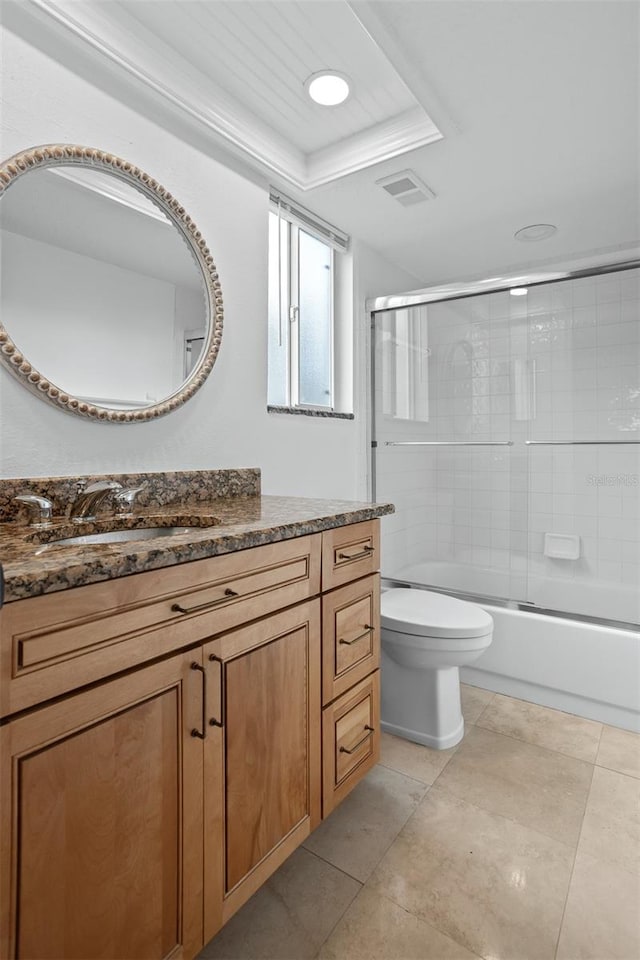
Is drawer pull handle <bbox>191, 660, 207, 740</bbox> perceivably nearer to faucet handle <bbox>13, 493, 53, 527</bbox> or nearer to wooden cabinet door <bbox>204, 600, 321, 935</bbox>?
wooden cabinet door <bbox>204, 600, 321, 935</bbox>

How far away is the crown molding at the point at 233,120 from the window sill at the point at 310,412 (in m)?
0.93

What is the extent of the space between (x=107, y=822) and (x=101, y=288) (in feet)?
4.33

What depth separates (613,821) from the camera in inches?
59.9

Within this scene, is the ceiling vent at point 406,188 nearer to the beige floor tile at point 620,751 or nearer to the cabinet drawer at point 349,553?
the cabinet drawer at point 349,553

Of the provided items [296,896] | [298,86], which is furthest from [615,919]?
[298,86]

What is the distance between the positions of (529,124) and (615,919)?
2.39 meters

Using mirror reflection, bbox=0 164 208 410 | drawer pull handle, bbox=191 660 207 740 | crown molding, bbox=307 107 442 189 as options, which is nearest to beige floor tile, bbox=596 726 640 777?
drawer pull handle, bbox=191 660 207 740

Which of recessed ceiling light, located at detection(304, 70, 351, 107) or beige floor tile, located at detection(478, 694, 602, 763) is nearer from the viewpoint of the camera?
recessed ceiling light, located at detection(304, 70, 351, 107)

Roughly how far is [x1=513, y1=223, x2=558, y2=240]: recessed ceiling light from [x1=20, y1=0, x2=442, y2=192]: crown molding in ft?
3.40

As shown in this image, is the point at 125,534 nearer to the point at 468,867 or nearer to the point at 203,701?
the point at 203,701

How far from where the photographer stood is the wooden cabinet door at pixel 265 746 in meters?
1.04

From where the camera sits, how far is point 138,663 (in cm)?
86

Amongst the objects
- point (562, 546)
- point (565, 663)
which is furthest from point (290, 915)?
point (562, 546)

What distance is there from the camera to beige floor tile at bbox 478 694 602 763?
191cm
